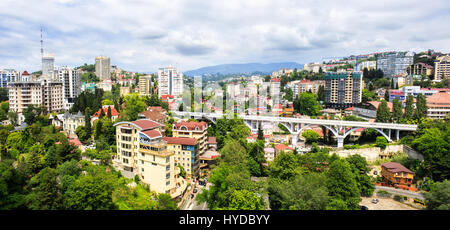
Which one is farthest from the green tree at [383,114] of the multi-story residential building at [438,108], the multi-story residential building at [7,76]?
the multi-story residential building at [7,76]

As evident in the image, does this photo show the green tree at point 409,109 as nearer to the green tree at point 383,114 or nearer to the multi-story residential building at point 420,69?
the green tree at point 383,114

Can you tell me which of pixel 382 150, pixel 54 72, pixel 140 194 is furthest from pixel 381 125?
pixel 54 72

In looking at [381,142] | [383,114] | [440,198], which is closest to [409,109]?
[383,114]

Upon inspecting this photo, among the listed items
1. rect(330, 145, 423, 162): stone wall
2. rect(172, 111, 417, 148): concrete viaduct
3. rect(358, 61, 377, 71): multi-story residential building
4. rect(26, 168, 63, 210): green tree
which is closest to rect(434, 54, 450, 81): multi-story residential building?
rect(358, 61, 377, 71): multi-story residential building

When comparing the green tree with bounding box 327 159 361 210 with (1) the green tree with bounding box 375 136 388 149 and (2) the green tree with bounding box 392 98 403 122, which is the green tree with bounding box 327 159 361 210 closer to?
(1) the green tree with bounding box 375 136 388 149
